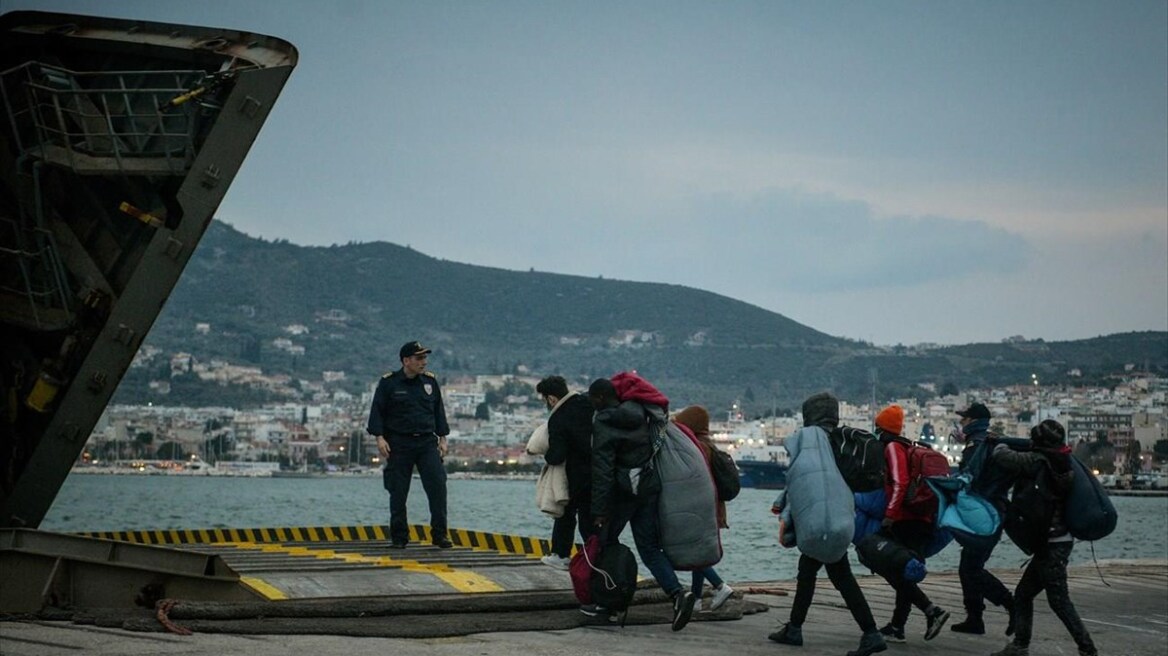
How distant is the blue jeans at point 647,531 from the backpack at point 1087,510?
8.07 ft

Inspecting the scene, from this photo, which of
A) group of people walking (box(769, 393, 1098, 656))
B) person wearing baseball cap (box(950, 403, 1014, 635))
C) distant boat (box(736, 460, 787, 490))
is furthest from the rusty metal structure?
distant boat (box(736, 460, 787, 490))

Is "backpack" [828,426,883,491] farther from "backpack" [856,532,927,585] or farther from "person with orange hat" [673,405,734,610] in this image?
"person with orange hat" [673,405,734,610]

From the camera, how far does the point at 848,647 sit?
9.50 m

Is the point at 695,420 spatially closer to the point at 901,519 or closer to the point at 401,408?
the point at 901,519

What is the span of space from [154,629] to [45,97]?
4953 mm

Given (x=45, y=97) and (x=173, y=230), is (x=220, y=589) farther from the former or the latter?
(x=45, y=97)

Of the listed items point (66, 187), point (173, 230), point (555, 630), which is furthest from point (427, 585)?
point (66, 187)

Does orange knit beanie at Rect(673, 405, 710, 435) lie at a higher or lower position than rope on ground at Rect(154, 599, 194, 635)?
higher

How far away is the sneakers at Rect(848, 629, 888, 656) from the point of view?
885 cm

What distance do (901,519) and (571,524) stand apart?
234 centimetres

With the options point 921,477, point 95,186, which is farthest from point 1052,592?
point 95,186

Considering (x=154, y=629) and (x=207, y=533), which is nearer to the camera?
(x=154, y=629)

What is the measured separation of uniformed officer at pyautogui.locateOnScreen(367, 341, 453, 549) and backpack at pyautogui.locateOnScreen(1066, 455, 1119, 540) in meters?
5.22

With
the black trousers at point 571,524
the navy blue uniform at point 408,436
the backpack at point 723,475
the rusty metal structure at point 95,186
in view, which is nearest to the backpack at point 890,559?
the backpack at point 723,475
